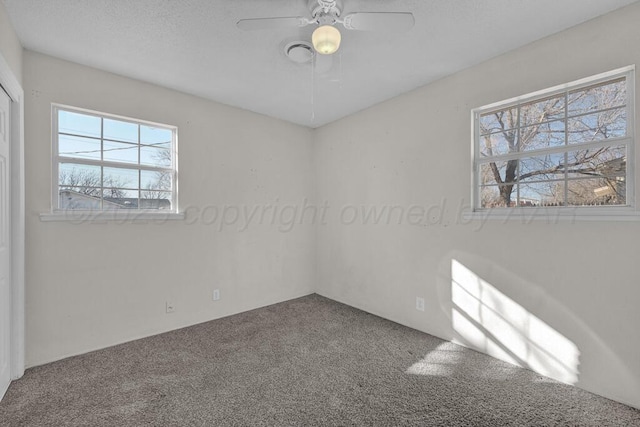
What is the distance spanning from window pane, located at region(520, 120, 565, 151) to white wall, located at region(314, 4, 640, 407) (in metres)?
0.30

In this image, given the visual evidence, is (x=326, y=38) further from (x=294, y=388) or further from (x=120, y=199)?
(x=120, y=199)

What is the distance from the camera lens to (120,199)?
2.74 m

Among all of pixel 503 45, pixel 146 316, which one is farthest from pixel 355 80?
pixel 146 316

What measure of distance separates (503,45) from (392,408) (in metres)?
2.73

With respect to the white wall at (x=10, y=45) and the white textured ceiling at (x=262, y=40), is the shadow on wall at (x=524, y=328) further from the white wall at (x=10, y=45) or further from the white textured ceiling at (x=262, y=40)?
the white wall at (x=10, y=45)

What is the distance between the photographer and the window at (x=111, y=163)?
97.2 inches

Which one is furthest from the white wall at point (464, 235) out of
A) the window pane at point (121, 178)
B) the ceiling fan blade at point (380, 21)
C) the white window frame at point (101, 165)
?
the window pane at point (121, 178)

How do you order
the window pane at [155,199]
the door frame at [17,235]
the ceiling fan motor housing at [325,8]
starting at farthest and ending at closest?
the window pane at [155,199]
the door frame at [17,235]
the ceiling fan motor housing at [325,8]

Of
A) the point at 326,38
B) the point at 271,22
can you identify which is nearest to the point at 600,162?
the point at 326,38

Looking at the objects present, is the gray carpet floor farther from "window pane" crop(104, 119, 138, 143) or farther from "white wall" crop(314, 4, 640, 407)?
"window pane" crop(104, 119, 138, 143)

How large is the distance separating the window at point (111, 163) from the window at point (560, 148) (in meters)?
3.03

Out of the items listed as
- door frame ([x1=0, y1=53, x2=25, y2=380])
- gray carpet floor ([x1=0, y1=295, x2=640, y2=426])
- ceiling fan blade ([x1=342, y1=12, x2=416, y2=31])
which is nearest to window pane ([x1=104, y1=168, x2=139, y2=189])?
door frame ([x1=0, y1=53, x2=25, y2=380])

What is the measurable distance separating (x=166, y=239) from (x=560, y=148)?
3.50 metres

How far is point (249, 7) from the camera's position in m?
1.82
